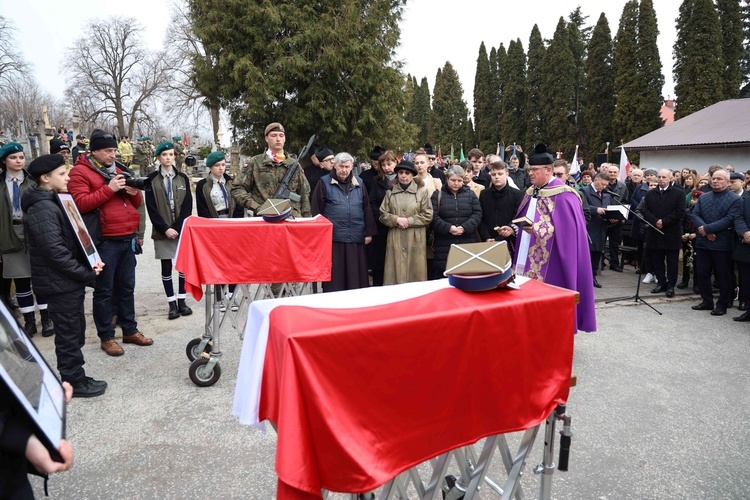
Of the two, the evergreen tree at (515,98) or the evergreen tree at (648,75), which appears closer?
the evergreen tree at (648,75)

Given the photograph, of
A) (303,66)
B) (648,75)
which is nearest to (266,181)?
(303,66)

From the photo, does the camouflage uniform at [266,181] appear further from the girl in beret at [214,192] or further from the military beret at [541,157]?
the military beret at [541,157]

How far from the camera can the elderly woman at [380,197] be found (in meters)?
6.91

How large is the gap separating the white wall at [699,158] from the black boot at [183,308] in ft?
57.2

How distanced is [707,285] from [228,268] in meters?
6.49

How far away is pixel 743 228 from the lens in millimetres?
6562

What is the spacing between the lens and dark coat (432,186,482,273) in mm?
6191

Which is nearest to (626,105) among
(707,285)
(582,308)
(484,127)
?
(484,127)

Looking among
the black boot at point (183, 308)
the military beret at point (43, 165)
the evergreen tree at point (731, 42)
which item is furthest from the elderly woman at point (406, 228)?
the evergreen tree at point (731, 42)

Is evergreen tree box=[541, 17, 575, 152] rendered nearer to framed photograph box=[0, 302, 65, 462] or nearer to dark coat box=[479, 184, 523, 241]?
dark coat box=[479, 184, 523, 241]

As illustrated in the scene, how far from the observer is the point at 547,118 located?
38656 mm

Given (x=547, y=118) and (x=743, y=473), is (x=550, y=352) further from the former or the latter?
(x=547, y=118)

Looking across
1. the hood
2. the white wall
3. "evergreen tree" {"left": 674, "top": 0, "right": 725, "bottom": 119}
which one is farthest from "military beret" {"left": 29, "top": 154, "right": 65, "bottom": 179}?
"evergreen tree" {"left": 674, "top": 0, "right": 725, "bottom": 119}

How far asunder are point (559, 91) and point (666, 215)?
32691 mm
